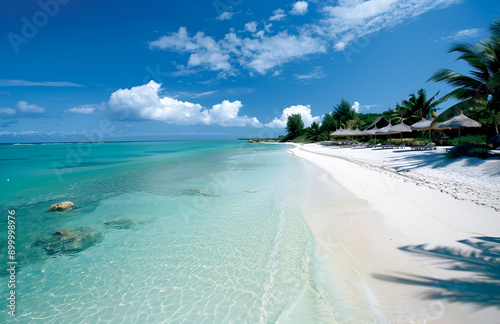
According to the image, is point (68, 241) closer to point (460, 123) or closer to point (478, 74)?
point (478, 74)

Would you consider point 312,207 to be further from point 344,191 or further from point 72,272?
point 72,272

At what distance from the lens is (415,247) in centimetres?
371

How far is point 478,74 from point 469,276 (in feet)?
41.4

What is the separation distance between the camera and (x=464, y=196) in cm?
593

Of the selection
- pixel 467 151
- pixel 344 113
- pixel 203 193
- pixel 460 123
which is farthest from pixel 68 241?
pixel 344 113

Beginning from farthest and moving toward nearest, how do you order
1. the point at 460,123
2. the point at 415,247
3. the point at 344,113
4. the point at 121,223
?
the point at 344,113 < the point at 460,123 < the point at 121,223 < the point at 415,247

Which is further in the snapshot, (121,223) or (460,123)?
(460,123)

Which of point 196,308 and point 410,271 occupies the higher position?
point 410,271

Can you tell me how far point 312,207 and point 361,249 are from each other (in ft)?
9.03

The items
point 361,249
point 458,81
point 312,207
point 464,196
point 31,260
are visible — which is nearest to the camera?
point 361,249

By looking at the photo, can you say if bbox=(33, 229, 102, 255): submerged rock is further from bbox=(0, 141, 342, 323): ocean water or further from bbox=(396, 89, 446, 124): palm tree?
bbox=(396, 89, 446, 124): palm tree

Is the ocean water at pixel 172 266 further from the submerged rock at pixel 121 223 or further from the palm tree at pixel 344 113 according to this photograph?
the palm tree at pixel 344 113

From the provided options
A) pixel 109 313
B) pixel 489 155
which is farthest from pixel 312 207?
pixel 489 155

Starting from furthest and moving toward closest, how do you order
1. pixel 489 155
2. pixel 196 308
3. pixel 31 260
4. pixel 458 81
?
pixel 458 81 < pixel 489 155 < pixel 31 260 < pixel 196 308
